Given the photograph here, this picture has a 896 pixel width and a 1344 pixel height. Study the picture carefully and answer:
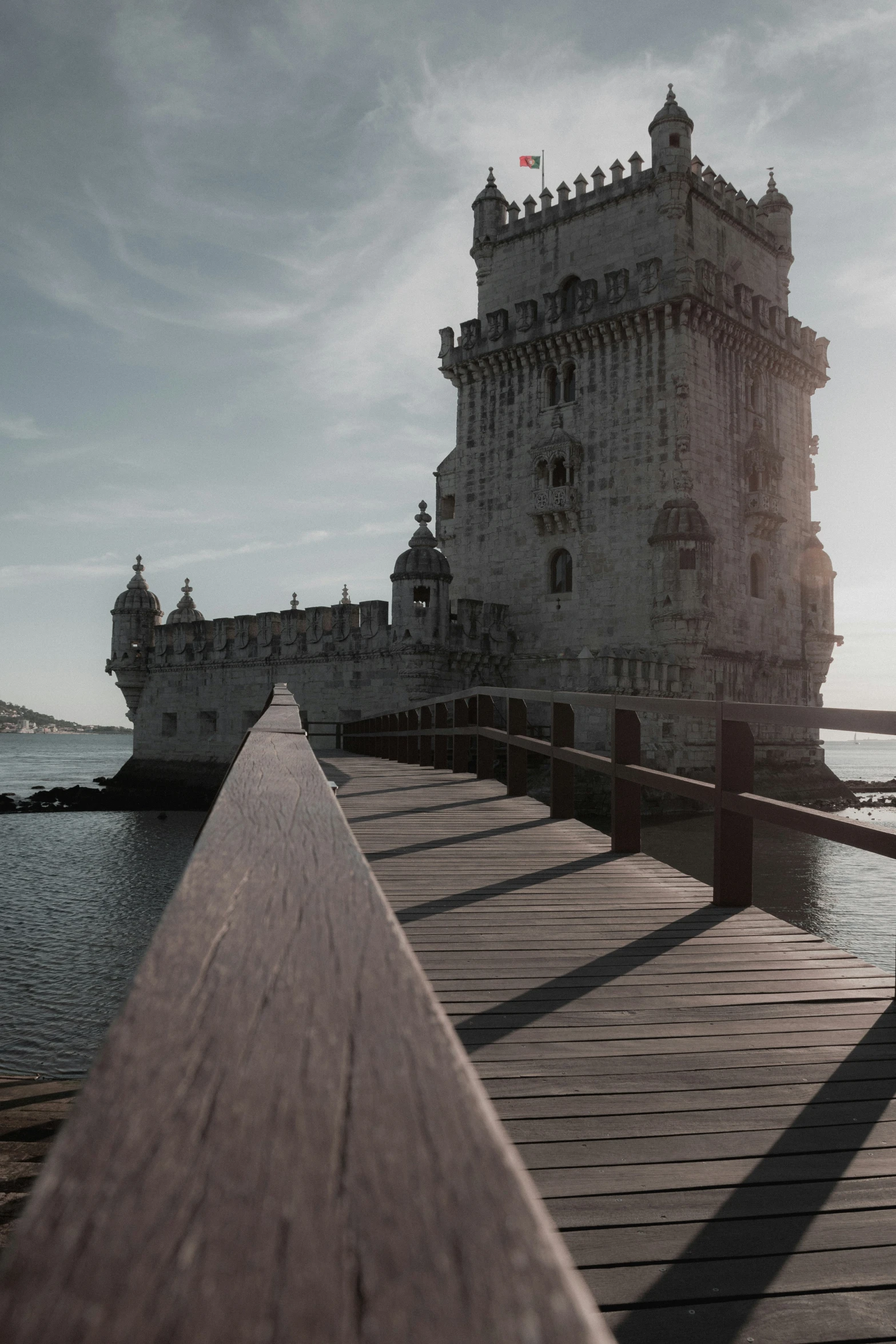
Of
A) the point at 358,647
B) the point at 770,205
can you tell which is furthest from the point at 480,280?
the point at 358,647

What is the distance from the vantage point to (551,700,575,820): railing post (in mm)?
7062

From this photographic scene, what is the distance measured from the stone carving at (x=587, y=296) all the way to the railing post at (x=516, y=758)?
68.7 feet

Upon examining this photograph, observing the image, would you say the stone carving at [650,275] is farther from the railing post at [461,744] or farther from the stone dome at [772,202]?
the railing post at [461,744]

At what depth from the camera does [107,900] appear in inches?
730

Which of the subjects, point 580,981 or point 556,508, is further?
point 556,508

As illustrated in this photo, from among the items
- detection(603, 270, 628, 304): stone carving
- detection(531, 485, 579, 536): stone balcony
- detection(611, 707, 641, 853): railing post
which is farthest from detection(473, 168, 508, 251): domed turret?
detection(611, 707, 641, 853): railing post

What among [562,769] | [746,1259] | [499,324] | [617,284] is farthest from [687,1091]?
[499,324]

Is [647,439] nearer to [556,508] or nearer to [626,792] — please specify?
[556,508]

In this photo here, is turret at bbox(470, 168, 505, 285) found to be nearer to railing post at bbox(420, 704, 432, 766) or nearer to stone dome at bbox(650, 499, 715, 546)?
stone dome at bbox(650, 499, 715, 546)

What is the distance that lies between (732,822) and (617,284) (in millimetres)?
24522

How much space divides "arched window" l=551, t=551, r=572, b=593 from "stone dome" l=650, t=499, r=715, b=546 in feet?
10.8

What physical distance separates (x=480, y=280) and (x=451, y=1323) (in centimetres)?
3226

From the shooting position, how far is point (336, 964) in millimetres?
920

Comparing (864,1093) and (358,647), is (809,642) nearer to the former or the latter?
(358,647)
